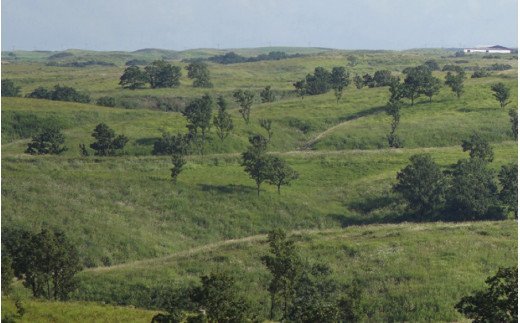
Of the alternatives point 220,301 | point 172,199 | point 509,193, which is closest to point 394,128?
point 509,193

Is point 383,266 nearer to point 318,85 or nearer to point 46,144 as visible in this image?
point 46,144

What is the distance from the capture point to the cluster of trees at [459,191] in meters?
83.4

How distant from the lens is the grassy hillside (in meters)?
37.9

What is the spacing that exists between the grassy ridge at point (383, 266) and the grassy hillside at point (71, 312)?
1179cm

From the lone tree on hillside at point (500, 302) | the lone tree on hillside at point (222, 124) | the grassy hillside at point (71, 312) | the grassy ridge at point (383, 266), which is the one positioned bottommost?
the grassy ridge at point (383, 266)

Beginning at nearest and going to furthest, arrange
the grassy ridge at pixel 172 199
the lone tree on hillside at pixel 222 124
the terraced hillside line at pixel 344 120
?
the grassy ridge at pixel 172 199 → the lone tree on hillside at pixel 222 124 → the terraced hillside line at pixel 344 120

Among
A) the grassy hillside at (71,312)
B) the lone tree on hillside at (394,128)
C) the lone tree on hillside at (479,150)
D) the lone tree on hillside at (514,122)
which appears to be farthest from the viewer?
the lone tree on hillside at (514,122)

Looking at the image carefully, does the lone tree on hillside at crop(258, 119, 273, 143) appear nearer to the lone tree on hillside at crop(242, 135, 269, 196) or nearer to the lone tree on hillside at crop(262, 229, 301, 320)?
the lone tree on hillside at crop(242, 135, 269, 196)

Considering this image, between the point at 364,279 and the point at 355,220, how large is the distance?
2971 cm

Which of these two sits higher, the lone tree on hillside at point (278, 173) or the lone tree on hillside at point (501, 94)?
the lone tree on hillside at point (501, 94)

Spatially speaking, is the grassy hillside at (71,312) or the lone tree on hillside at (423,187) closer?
the grassy hillside at (71,312)

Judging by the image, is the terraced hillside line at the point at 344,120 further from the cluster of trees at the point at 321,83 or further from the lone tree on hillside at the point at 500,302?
the lone tree on hillside at the point at 500,302

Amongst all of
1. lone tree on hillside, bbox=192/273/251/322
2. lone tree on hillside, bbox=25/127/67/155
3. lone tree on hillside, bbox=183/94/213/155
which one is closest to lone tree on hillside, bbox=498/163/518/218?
lone tree on hillside, bbox=183/94/213/155

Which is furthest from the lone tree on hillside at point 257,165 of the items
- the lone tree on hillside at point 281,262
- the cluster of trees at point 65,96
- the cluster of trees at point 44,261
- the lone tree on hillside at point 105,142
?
the cluster of trees at point 65,96
